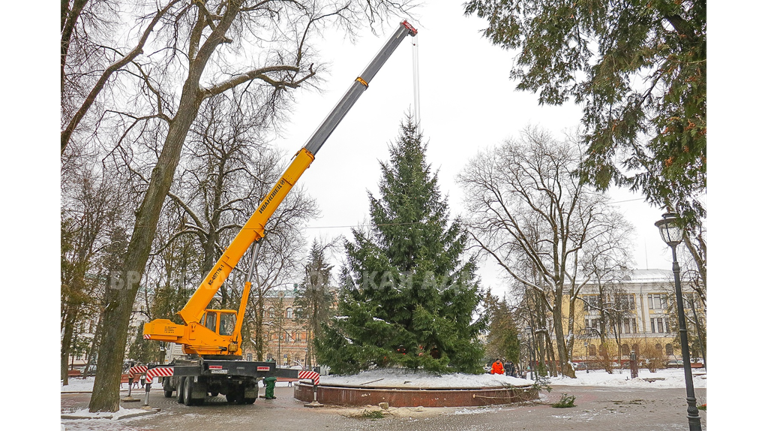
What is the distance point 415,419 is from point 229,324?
22.6 feet

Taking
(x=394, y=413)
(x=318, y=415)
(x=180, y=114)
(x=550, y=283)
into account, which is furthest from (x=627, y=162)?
(x=550, y=283)

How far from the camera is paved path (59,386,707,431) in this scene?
10.9 metres

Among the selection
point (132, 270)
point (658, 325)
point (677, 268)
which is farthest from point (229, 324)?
point (658, 325)

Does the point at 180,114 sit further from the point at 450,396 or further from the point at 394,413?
the point at 450,396

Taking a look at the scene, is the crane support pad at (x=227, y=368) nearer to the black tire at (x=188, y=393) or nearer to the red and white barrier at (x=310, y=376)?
the red and white barrier at (x=310, y=376)

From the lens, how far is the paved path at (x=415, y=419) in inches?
428

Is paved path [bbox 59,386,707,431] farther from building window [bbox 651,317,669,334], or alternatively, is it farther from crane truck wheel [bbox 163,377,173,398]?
building window [bbox 651,317,669,334]

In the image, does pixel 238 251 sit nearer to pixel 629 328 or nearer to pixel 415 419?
pixel 415 419

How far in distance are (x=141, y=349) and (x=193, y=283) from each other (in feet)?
46.4

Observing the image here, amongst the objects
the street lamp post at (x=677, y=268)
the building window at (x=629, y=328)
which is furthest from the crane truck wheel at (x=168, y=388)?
the building window at (x=629, y=328)

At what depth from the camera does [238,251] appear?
14133 mm

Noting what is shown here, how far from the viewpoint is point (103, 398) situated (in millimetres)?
12648

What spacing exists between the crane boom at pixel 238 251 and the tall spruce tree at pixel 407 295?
153 inches
